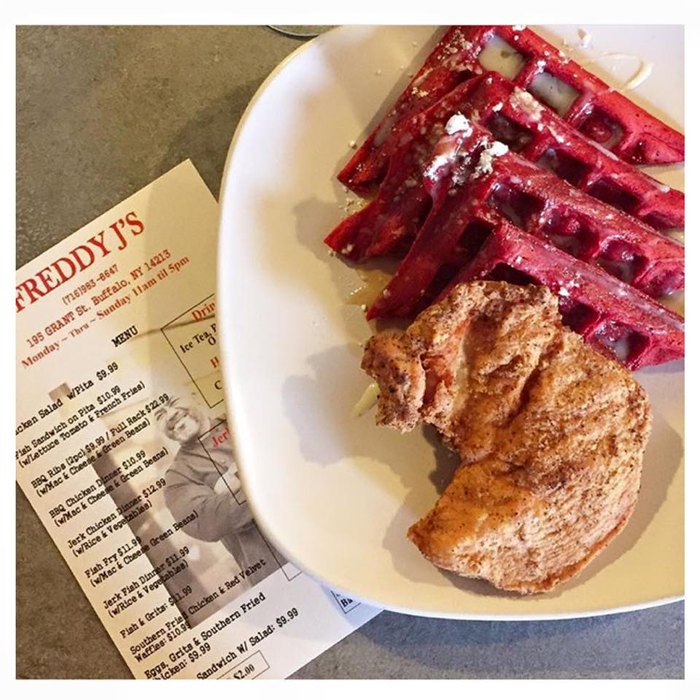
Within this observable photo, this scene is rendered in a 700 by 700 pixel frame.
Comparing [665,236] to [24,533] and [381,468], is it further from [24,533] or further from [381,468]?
[24,533]

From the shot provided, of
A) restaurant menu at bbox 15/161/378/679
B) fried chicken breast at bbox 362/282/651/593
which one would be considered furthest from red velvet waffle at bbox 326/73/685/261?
restaurant menu at bbox 15/161/378/679

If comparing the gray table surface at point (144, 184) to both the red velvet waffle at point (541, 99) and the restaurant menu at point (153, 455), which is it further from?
the red velvet waffle at point (541, 99)

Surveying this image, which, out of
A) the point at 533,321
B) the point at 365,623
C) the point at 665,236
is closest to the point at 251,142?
the point at 533,321

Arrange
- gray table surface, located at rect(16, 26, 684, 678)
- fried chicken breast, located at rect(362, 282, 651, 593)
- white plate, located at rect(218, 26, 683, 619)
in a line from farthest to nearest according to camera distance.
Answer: gray table surface, located at rect(16, 26, 684, 678)
white plate, located at rect(218, 26, 683, 619)
fried chicken breast, located at rect(362, 282, 651, 593)

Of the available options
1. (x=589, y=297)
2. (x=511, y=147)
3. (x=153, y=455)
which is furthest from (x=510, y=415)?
(x=153, y=455)

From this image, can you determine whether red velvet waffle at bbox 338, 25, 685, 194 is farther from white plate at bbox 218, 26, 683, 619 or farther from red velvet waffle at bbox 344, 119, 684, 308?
red velvet waffle at bbox 344, 119, 684, 308
